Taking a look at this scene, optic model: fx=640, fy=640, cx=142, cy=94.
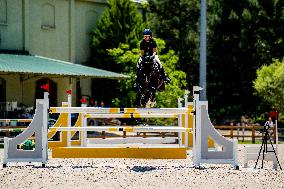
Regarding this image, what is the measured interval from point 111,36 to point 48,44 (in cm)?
412

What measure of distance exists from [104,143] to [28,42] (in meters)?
20.3

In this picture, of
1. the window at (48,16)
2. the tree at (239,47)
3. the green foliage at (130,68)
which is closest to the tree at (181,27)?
the tree at (239,47)

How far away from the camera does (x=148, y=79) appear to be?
1593 cm

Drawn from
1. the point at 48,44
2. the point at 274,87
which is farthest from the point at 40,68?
the point at 274,87

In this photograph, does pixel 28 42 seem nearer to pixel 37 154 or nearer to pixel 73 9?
pixel 73 9

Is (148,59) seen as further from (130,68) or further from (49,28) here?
(49,28)

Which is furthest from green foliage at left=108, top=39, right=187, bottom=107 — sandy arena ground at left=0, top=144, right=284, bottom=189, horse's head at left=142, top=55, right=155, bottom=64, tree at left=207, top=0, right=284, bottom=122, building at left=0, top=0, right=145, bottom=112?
sandy arena ground at left=0, top=144, right=284, bottom=189

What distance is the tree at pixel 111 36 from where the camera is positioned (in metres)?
40.2

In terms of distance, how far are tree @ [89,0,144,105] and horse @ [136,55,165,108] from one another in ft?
77.3

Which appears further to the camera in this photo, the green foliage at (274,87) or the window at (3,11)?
the window at (3,11)

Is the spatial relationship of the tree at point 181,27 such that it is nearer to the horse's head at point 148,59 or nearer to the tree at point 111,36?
the tree at point 111,36

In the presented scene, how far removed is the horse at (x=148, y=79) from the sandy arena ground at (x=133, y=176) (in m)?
2.01

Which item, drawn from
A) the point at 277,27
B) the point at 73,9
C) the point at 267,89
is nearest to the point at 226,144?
the point at 267,89

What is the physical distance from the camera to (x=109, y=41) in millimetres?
40406
